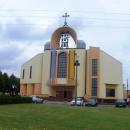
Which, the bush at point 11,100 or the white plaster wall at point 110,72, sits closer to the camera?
the bush at point 11,100

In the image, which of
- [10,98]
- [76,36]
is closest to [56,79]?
[76,36]

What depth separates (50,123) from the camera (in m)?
21.9

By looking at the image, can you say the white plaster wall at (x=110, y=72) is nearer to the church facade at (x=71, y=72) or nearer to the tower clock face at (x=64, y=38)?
the church facade at (x=71, y=72)

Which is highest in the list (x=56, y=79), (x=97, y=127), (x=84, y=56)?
(x=84, y=56)

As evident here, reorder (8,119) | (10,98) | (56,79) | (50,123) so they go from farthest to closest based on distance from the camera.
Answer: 1. (56,79)
2. (10,98)
3. (8,119)
4. (50,123)

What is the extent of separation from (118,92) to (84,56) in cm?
1182

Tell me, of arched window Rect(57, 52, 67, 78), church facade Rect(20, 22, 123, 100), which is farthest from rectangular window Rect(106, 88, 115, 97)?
arched window Rect(57, 52, 67, 78)

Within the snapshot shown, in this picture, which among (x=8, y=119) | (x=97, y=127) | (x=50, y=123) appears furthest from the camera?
(x=8, y=119)

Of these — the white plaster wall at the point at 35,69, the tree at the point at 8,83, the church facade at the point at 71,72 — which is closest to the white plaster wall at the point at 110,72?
the church facade at the point at 71,72

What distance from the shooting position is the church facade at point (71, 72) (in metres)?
85.9

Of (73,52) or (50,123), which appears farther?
(73,52)

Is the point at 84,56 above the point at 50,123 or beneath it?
above

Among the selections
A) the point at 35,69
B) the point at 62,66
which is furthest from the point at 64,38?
the point at 35,69

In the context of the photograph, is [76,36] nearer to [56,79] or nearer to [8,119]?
[56,79]
